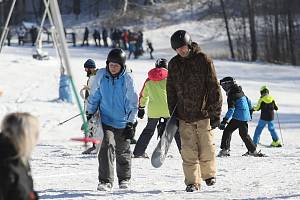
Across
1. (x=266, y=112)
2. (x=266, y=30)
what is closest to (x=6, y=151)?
(x=266, y=112)

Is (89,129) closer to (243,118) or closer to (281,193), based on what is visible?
(281,193)

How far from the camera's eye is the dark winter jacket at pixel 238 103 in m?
11.2

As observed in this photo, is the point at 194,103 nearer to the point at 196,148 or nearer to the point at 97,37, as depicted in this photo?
the point at 196,148

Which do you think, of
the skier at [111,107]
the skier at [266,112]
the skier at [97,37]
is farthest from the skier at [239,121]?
the skier at [97,37]

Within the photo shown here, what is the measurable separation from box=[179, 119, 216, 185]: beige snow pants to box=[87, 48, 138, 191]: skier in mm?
631

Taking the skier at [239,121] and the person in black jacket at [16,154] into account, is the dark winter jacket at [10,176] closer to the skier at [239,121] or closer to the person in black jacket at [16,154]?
the person in black jacket at [16,154]

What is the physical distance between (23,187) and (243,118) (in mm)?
7990

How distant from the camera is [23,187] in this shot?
4.00 meters

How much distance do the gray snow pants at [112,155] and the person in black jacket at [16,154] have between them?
3423 mm

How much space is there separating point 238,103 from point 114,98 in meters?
4.35

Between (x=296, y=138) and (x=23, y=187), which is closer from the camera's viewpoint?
(x=23, y=187)

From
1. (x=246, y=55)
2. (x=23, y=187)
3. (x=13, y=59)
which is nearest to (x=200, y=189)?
(x=23, y=187)

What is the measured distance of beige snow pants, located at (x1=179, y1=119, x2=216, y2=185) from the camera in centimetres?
735

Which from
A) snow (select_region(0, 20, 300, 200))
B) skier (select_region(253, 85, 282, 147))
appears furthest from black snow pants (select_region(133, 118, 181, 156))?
skier (select_region(253, 85, 282, 147))
